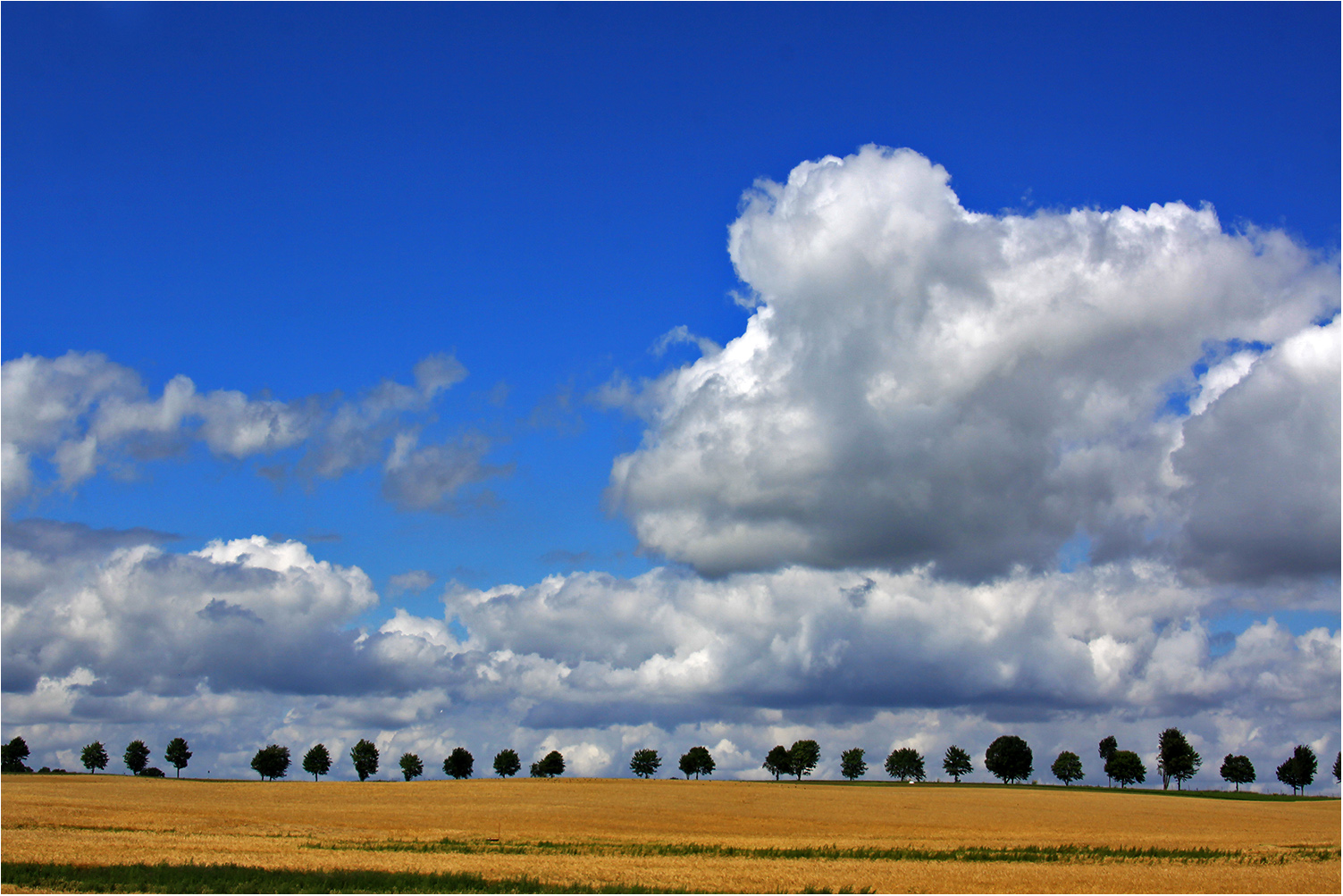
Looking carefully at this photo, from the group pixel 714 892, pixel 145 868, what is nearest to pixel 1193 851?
pixel 714 892

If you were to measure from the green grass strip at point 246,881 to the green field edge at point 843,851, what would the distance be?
47.6ft

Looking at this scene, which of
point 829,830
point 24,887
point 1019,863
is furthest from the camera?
point 829,830

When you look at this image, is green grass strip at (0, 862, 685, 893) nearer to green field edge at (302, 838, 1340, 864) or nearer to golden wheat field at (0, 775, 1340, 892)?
golden wheat field at (0, 775, 1340, 892)

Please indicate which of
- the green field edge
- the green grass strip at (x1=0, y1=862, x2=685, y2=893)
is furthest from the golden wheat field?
the green grass strip at (x1=0, y1=862, x2=685, y2=893)

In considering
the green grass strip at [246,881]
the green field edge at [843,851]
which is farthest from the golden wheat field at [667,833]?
the green grass strip at [246,881]

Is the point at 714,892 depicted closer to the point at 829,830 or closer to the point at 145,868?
the point at 145,868

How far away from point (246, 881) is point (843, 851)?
36.9 metres

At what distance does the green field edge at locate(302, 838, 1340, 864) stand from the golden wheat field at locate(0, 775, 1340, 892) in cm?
36

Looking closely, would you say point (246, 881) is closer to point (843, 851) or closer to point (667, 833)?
point (843, 851)

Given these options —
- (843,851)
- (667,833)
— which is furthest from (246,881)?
(667,833)

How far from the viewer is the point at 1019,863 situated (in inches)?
2357

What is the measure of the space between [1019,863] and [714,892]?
24.1 m

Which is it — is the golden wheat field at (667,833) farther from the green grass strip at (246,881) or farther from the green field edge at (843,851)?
the green grass strip at (246,881)

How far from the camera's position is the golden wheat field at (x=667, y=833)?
2030 inches
